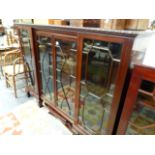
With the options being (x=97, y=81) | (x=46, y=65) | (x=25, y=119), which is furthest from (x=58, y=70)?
(x=25, y=119)

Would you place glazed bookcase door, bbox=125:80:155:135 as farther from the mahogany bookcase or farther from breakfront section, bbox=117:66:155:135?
the mahogany bookcase

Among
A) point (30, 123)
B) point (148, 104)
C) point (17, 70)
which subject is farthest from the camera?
point (17, 70)

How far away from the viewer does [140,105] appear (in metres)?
0.83

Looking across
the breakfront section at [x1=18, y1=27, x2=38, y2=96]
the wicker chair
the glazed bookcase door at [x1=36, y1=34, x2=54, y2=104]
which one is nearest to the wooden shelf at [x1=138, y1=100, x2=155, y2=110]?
the glazed bookcase door at [x1=36, y1=34, x2=54, y2=104]

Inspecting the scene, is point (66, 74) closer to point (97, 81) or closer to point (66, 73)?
point (66, 73)

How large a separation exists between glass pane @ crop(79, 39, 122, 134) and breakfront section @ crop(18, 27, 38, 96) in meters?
0.83

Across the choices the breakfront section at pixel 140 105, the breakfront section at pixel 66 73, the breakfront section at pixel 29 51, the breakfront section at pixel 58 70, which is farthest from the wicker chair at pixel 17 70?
the breakfront section at pixel 140 105

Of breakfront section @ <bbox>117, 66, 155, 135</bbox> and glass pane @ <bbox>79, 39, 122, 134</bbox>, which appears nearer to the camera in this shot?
breakfront section @ <bbox>117, 66, 155, 135</bbox>

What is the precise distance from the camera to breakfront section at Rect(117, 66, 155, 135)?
2.44 ft

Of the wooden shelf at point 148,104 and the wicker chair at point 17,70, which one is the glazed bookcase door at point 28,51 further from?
the wooden shelf at point 148,104

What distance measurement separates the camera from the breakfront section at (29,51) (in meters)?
1.60

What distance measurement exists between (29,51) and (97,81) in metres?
1.09

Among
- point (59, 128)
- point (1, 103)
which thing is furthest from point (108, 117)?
point (1, 103)

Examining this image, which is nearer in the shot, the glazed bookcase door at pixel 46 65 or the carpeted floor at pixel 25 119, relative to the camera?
the glazed bookcase door at pixel 46 65
